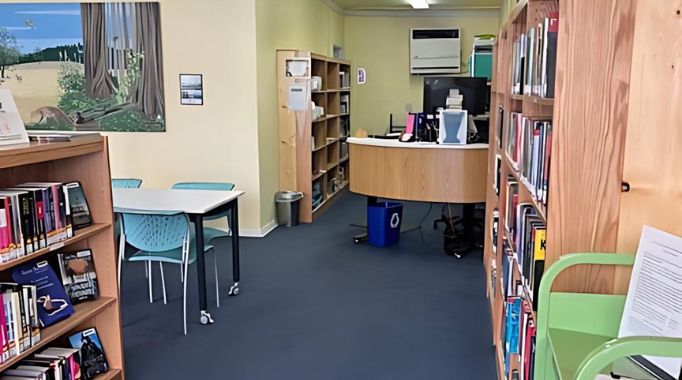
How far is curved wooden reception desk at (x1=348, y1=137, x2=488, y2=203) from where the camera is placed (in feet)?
16.2

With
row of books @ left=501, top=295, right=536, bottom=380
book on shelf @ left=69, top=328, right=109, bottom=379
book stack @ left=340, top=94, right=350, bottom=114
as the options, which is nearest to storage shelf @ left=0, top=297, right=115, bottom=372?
book on shelf @ left=69, top=328, right=109, bottom=379

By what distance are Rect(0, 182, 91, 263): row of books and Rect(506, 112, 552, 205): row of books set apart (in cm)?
186

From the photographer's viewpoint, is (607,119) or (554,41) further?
(554,41)

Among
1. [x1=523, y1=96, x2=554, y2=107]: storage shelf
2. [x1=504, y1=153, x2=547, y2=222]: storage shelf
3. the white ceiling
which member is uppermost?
the white ceiling

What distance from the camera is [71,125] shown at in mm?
5969

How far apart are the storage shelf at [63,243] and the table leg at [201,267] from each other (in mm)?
852

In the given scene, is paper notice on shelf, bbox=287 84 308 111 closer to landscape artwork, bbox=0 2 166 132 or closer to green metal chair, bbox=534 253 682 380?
landscape artwork, bbox=0 2 166 132

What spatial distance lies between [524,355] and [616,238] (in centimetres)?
59

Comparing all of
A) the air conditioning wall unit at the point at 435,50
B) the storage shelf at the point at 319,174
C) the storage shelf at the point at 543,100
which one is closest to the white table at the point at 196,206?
the storage shelf at the point at 543,100

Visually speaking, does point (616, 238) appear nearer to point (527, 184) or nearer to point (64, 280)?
point (527, 184)

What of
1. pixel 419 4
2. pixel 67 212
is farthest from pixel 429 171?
pixel 419 4

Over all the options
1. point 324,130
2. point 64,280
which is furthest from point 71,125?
point 64,280

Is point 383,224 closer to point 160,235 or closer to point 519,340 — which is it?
point 160,235

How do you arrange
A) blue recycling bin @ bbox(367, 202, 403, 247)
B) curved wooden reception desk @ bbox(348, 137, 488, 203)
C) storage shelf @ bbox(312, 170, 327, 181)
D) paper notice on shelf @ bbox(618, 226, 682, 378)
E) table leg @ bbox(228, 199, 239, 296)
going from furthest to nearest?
storage shelf @ bbox(312, 170, 327, 181)
blue recycling bin @ bbox(367, 202, 403, 247)
curved wooden reception desk @ bbox(348, 137, 488, 203)
table leg @ bbox(228, 199, 239, 296)
paper notice on shelf @ bbox(618, 226, 682, 378)
